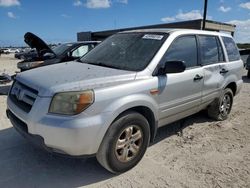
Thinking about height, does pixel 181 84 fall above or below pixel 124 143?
above

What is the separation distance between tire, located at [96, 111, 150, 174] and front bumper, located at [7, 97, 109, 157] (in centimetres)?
15

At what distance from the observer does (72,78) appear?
332cm

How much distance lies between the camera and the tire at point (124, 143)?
3.27 metres

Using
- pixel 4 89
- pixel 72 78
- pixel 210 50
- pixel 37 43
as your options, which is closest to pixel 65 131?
pixel 72 78

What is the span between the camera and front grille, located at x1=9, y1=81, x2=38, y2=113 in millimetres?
3245

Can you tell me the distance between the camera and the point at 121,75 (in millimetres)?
3488

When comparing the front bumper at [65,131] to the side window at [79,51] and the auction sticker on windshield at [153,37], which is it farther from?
the side window at [79,51]

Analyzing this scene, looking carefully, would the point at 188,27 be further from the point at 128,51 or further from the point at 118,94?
the point at 118,94

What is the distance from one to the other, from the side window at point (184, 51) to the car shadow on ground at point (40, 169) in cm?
186

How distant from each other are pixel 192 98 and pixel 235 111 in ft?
8.62

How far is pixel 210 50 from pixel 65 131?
10.9 ft

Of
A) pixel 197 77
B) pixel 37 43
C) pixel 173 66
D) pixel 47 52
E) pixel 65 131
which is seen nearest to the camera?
pixel 65 131

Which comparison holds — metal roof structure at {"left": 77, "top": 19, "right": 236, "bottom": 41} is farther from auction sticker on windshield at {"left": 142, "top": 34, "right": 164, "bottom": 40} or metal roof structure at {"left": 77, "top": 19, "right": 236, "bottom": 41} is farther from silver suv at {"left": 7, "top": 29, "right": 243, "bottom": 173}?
auction sticker on windshield at {"left": 142, "top": 34, "right": 164, "bottom": 40}

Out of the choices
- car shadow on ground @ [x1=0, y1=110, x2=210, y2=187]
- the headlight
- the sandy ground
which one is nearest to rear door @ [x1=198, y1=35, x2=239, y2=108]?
the sandy ground
